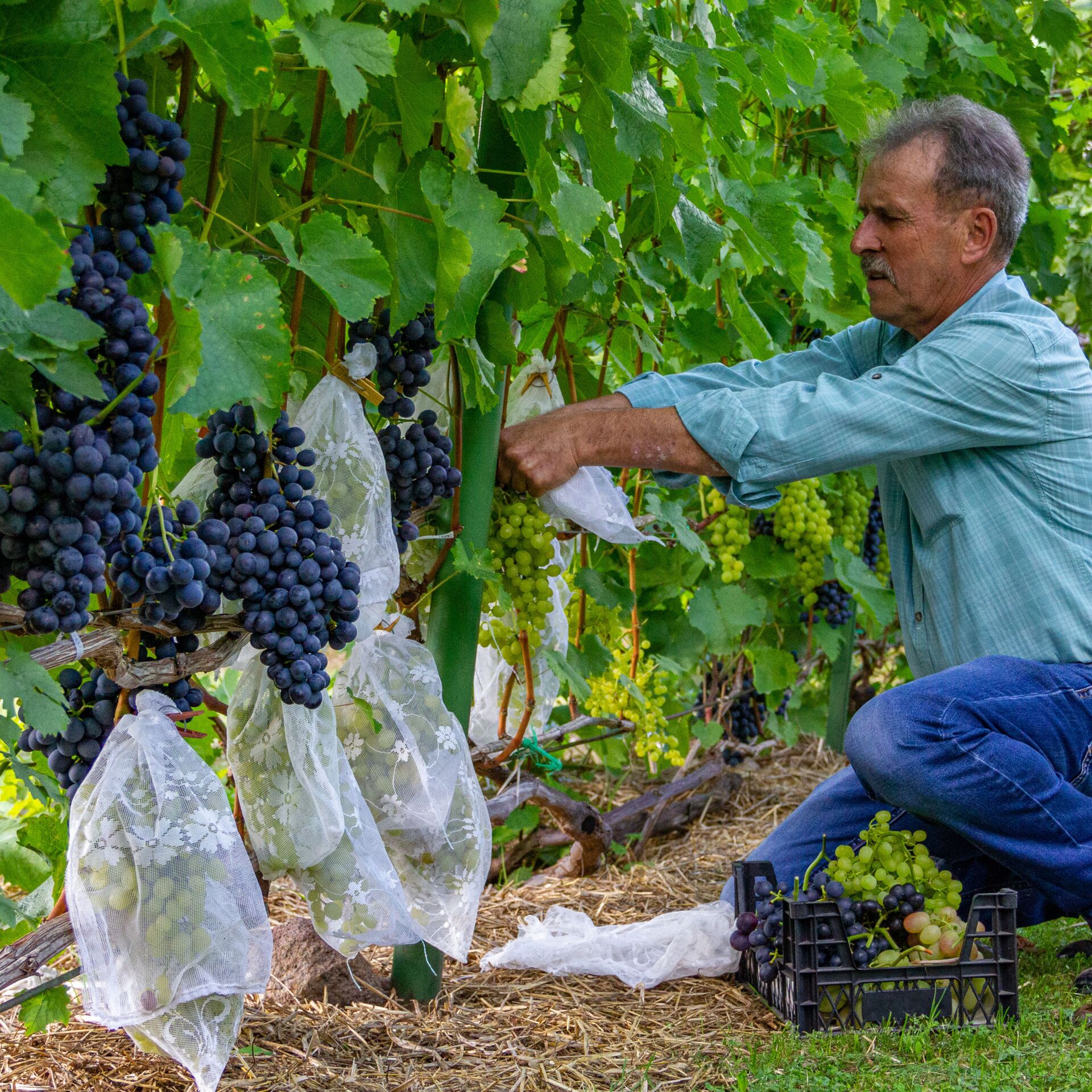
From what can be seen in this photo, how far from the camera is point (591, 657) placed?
285cm

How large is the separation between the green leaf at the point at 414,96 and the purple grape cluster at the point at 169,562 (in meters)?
0.61

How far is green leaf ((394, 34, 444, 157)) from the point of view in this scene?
5.12 feet

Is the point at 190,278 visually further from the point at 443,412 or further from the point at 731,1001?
the point at 731,1001

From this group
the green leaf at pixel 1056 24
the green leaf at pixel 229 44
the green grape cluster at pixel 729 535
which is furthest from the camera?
the green leaf at pixel 1056 24

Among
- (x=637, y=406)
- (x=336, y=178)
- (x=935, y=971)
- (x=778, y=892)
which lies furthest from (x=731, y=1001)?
(x=336, y=178)

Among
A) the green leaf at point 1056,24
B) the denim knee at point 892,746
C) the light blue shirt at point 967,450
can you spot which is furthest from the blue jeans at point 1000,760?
the green leaf at point 1056,24

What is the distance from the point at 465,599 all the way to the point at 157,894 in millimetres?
817

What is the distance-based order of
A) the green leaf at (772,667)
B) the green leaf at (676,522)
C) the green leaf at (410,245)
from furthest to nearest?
the green leaf at (772,667)
the green leaf at (676,522)
the green leaf at (410,245)

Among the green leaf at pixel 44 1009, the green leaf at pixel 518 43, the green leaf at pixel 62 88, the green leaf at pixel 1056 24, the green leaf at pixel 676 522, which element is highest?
the green leaf at pixel 1056 24

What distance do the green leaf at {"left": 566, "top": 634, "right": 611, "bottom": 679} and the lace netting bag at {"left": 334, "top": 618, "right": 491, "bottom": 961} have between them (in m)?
0.89

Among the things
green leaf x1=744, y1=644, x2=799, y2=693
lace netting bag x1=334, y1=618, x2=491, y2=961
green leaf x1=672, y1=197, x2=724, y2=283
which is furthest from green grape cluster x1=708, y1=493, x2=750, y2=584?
lace netting bag x1=334, y1=618, x2=491, y2=961

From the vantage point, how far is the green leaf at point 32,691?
125 cm

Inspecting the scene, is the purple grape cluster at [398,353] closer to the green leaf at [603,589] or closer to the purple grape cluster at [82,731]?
the purple grape cluster at [82,731]

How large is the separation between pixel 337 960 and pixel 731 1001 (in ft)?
2.51
